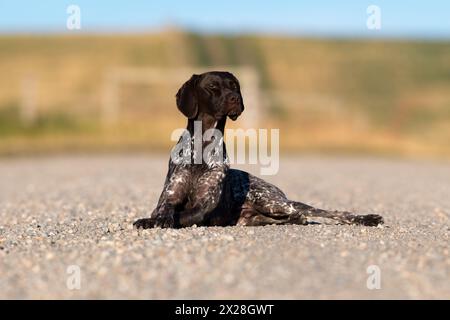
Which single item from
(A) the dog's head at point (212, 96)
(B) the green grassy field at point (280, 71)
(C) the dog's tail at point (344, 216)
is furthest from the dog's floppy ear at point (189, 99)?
(B) the green grassy field at point (280, 71)

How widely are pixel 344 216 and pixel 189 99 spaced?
2.16m

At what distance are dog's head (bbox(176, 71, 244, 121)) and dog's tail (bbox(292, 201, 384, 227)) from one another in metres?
1.39

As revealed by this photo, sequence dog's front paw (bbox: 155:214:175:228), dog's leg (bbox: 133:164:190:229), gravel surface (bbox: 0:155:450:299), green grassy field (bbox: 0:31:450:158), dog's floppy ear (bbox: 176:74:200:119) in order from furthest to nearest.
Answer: green grassy field (bbox: 0:31:450:158), dog's floppy ear (bbox: 176:74:200:119), dog's leg (bbox: 133:164:190:229), dog's front paw (bbox: 155:214:175:228), gravel surface (bbox: 0:155:450:299)

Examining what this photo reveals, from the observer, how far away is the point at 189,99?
9.50m

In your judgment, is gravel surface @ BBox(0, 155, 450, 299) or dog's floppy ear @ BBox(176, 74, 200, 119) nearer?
gravel surface @ BBox(0, 155, 450, 299)

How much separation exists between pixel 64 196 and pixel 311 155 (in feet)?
48.5

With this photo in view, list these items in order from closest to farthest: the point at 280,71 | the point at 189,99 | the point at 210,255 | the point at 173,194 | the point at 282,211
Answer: the point at 210,255, the point at 173,194, the point at 189,99, the point at 282,211, the point at 280,71

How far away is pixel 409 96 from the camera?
90.9m

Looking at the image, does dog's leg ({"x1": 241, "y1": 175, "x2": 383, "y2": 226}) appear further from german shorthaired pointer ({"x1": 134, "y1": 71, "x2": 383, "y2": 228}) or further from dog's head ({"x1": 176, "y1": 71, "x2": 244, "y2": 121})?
dog's head ({"x1": 176, "y1": 71, "x2": 244, "y2": 121})

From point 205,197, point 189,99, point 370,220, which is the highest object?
point 189,99

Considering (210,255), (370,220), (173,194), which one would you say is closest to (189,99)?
(173,194)

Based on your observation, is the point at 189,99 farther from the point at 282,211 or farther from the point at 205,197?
the point at 282,211

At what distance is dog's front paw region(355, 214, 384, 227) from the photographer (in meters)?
9.93

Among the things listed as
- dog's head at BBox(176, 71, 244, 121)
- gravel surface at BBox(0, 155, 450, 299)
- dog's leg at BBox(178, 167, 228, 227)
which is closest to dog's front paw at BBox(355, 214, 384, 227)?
gravel surface at BBox(0, 155, 450, 299)
